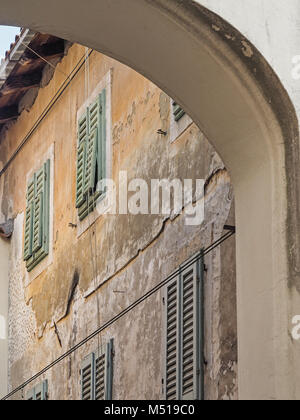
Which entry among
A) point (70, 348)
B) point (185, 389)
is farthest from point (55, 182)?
point (185, 389)

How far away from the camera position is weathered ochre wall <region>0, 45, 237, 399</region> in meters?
9.23

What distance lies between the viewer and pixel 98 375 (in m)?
11.6

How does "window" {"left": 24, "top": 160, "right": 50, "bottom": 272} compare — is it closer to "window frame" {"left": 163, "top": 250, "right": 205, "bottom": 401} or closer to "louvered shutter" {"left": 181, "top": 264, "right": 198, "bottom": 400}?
"window frame" {"left": 163, "top": 250, "right": 205, "bottom": 401}

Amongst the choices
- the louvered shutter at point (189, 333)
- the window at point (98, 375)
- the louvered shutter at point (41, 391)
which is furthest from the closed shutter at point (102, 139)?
the louvered shutter at point (189, 333)

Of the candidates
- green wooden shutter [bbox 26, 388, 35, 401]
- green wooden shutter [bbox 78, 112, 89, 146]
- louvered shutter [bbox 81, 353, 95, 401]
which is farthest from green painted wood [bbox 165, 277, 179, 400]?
green wooden shutter [bbox 26, 388, 35, 401]

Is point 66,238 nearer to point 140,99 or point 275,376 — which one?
point 140,99

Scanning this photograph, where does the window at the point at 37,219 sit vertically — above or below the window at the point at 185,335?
above

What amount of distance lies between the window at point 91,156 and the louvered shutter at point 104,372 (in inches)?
59.7

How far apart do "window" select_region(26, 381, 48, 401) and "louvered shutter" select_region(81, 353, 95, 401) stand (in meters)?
1.25

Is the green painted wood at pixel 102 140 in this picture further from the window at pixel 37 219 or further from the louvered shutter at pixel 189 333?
the louvered shutter at pixel 189 333

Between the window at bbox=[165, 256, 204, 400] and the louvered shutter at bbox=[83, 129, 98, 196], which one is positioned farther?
the louvered shutter at bbox=[83, 129, 98, 196]

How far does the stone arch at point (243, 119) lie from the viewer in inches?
275

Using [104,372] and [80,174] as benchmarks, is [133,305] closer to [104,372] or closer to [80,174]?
[104,372]

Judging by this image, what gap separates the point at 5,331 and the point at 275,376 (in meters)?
9.15
